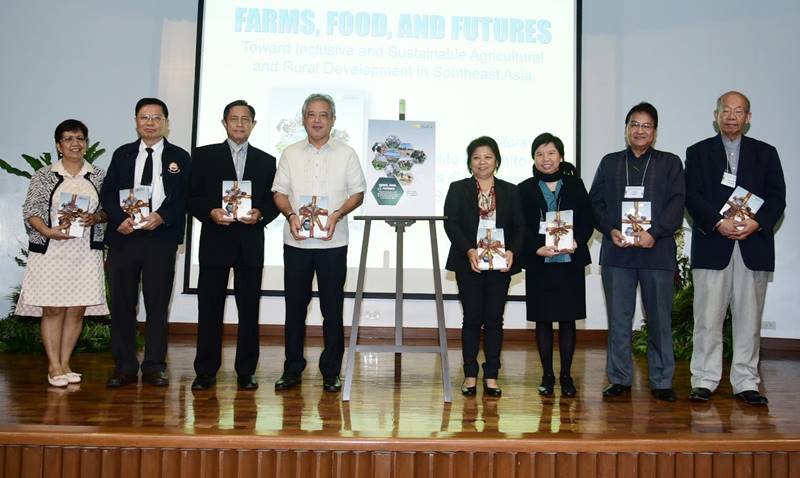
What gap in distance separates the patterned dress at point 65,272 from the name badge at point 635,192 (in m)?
2.89

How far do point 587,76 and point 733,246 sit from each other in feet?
10.6

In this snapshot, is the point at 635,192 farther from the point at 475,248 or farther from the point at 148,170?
the point at 148,170

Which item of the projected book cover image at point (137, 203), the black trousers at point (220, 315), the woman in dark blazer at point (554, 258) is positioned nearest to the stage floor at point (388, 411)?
the black trousers at point (220, 315)

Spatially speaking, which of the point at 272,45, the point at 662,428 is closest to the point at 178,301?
the point at 272,45

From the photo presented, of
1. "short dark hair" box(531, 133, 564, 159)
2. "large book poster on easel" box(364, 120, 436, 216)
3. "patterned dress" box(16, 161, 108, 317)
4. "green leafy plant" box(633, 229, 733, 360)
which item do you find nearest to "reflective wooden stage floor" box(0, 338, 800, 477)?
"patterned dress" box(16, 161, 108, 317)

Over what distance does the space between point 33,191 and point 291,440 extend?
2144 millimetres

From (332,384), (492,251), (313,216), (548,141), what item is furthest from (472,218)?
(332,384)

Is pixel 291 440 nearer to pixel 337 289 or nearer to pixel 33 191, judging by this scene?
pixel 337 289

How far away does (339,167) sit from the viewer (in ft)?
11.9

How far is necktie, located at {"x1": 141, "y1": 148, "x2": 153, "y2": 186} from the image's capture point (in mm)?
3688

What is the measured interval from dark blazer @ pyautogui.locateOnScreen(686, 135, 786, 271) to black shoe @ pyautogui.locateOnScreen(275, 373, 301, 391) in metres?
2.23

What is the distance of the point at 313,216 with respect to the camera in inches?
134

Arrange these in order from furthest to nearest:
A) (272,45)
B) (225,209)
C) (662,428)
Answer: (272,45), (225,209), (662,428)

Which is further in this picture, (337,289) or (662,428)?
(337,289)
